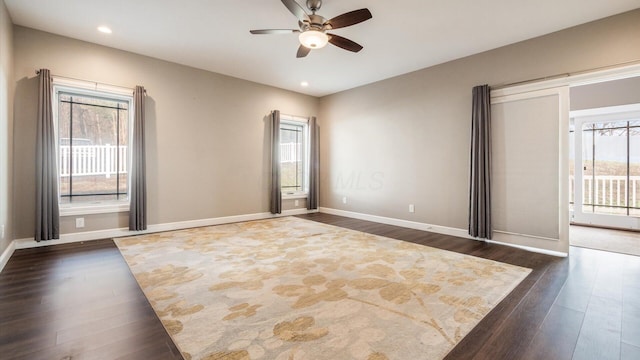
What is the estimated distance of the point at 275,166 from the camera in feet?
20.2

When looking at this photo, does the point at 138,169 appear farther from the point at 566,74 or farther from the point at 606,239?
the point at 606,239

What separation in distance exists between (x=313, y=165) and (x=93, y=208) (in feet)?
13.8

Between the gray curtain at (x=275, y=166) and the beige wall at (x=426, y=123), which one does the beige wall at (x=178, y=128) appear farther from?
the beige wall at (x=426, y=123)

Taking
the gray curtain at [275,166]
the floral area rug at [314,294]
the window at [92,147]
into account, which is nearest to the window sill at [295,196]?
the gray curtain at [275,166]

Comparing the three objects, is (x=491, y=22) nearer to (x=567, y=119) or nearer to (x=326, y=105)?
(x=567, y=119)

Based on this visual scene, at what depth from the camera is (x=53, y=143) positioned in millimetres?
3855

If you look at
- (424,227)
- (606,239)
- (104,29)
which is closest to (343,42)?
(104,29)

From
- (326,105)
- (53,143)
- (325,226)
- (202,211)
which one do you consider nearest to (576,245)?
(325,226)

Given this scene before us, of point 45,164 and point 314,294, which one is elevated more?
point 45,164

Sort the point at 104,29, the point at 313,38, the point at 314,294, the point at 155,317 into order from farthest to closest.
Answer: the point at 104,29 → the point at 313,38 → the point at 314,294 → the point at 155,317

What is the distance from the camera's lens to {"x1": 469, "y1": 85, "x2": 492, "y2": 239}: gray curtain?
418 cm

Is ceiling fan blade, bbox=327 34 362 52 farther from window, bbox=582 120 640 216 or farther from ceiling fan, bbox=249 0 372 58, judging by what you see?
window, bbox=582 120 640 216

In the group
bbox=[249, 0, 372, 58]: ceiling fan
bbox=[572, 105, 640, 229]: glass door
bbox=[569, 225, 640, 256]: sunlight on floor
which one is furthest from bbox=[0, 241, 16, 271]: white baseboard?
bbox=[572, 105, 640, 229]: glass door

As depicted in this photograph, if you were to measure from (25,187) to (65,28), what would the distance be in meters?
2.15
